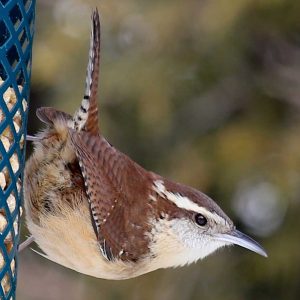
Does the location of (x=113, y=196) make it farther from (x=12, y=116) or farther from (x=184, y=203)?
(x=12, y=116)

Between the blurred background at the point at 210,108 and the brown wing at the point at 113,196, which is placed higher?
the blurred background at the point at 210,108

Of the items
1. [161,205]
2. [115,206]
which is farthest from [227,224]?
[115,206]

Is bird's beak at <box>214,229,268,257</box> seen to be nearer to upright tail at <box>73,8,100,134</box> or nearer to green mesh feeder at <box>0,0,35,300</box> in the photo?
upright tail at <box>73,8,100,134</box>

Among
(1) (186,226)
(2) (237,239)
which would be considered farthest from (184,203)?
(2) (237,239)

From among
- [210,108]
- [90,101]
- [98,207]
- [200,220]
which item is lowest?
[98,207]

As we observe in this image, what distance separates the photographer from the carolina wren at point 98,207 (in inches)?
116

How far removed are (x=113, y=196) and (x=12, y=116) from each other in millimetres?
633

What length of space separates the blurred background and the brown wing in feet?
6.65

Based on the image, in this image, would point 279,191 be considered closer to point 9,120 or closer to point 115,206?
point 115,206

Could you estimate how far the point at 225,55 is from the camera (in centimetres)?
544

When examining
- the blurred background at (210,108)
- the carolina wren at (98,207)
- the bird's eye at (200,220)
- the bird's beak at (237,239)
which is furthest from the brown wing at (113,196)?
the blurred background at (210,108)

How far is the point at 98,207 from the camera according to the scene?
2.96 meters

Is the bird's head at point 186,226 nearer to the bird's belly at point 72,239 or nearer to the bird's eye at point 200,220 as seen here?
the bird's eye at point 200,220

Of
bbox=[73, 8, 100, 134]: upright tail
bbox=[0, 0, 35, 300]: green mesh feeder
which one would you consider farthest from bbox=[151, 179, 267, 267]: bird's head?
bbox=[0, 0, 35, 300]: green mesh feeder
